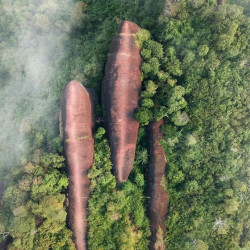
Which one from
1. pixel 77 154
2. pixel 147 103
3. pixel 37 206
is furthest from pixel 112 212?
pixel 147 103

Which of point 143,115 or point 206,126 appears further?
point 206,126

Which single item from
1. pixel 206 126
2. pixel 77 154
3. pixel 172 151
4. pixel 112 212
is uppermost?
pixel 206 126

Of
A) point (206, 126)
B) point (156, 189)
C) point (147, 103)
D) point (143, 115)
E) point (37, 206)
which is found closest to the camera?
point (37, 206)

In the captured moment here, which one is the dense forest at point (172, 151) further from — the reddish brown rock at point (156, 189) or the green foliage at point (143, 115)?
the reddish brown rock at point (156, 189)

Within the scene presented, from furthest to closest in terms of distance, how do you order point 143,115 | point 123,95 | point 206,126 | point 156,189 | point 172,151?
point 172,151
point 156,189
point 206,126
point 123,95
point 143,115

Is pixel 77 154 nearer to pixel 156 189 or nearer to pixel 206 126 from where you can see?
pixel 156 189

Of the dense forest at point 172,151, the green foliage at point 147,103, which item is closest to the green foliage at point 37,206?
the dense forest at point 172,151
